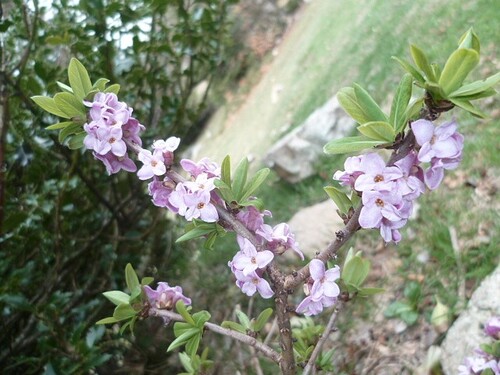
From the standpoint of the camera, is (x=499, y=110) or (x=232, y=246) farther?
(x=232, y=246)

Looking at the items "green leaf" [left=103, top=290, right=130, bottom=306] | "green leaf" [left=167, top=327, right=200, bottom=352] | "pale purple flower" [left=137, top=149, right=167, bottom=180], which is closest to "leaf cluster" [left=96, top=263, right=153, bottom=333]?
"green leaf" [left=103, top=290, right=130, bottom=306]

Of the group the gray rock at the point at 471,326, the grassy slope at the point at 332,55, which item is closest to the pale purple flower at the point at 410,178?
the gray rock at the point at 471,326

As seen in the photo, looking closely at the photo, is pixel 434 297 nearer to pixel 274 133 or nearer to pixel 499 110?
pixel 499 110

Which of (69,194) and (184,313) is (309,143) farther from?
(184,313)

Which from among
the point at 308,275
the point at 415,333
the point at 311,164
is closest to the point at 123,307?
the point at 308,275

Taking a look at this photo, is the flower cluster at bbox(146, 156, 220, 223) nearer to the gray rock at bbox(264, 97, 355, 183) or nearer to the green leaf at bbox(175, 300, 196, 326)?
the green leaf at bbox(175, 300, 196, 326)

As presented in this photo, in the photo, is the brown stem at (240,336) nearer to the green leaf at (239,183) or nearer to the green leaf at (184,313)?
the green leaf at (184,313)

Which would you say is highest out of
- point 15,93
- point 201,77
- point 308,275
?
point 15,93

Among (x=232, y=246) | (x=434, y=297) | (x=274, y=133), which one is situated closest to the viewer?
(x=434, y=297)
